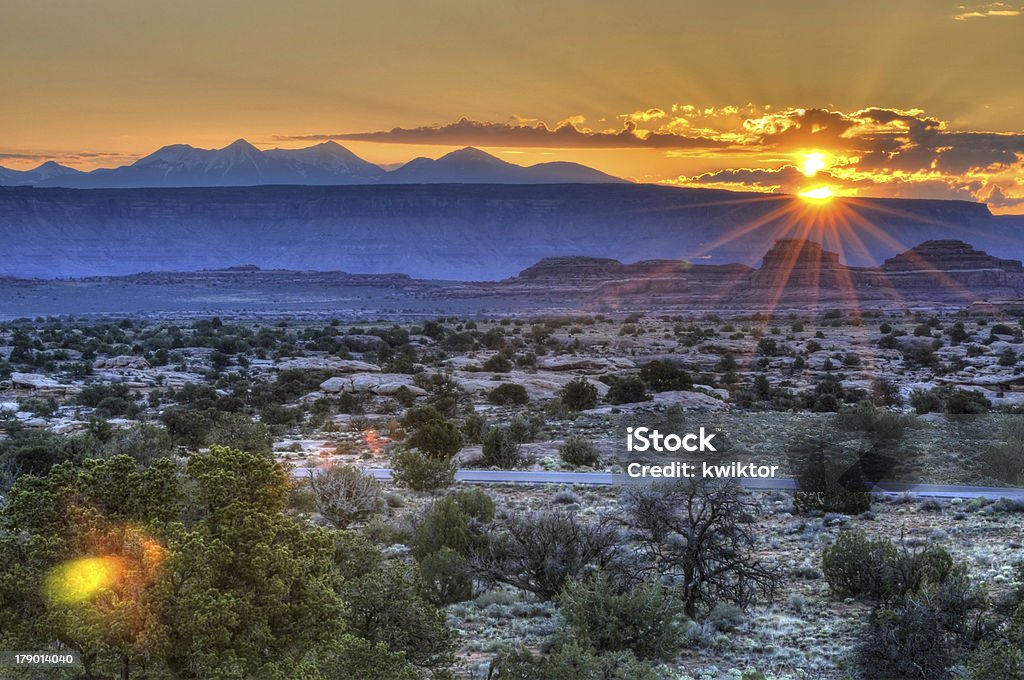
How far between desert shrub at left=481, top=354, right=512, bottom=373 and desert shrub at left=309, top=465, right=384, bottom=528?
34.2 m

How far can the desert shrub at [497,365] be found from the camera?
58938 millimetres

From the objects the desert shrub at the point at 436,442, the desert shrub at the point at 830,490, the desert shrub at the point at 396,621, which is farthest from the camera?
the desert shrub at the point at 436,442

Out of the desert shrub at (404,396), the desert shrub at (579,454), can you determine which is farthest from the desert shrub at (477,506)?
the desert shrub at (404,396)

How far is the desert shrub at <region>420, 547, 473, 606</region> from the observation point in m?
17.9

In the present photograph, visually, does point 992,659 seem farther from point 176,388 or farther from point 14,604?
→ point 176,388

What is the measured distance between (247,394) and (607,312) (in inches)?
3540

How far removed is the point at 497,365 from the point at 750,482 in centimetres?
3195

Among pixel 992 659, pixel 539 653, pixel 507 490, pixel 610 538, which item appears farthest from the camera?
pixel 507 490

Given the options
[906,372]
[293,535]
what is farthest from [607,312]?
[293,535]

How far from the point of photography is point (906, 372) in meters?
57.8

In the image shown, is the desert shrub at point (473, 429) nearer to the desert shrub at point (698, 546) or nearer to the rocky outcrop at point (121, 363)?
the desert shrub at point (698, 546)

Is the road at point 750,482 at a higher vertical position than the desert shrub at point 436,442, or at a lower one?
lower

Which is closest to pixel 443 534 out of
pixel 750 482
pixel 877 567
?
pixel 877 567

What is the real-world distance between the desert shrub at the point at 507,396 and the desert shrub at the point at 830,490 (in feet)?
71.0
